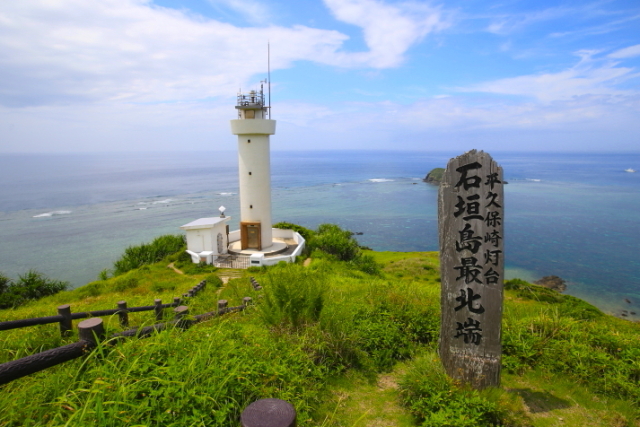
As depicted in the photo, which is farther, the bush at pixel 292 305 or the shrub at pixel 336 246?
the shrub at pixel 336 246

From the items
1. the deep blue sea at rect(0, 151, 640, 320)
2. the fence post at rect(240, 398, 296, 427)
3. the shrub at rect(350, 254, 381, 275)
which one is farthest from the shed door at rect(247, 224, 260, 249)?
the fence post at rect(240, 398, 296, 427)

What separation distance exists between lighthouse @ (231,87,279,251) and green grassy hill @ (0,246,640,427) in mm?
11326

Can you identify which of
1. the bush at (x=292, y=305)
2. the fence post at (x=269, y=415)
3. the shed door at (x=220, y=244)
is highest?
the fence post at (x=269, y=415)

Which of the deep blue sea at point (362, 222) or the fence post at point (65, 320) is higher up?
the fence post at point (65, 320)

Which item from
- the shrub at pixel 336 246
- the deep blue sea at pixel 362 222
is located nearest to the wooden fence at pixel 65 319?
the shrub at pixel 336 246

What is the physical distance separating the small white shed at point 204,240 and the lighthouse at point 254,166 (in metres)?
1.22

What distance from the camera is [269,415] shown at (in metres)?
1.92

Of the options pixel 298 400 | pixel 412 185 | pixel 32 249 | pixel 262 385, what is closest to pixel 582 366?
pixel 298 400

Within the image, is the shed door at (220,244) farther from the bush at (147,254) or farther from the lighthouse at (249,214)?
the bush at (147,254)

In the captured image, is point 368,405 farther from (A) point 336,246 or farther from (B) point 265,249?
(A) point 336,246

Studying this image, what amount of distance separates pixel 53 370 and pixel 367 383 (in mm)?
2853

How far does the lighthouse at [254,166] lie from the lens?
53.6 ft

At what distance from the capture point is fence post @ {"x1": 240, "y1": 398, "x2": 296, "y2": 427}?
185cm

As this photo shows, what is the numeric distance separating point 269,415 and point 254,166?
15223mm
